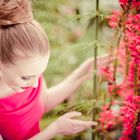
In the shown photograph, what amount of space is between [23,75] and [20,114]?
20cm

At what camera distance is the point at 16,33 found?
1319 millimetres

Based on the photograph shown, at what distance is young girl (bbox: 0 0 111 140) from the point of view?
132cm

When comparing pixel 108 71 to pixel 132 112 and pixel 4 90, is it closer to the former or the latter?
pixel 132 112

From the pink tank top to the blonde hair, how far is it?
0.66ft

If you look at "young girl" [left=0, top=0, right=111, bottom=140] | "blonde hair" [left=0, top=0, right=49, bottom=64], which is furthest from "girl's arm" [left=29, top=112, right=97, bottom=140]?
"blonde hair" [left=0, top=0, right=49, bottom=64]

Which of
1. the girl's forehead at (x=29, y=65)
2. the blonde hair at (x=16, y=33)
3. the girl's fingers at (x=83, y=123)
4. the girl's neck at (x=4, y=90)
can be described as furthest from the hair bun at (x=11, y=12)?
the girl's fingers at (x=83, y=123)

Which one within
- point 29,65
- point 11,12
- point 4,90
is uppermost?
point 11,12

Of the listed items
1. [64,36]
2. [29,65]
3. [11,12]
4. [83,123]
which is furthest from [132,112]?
[64,36]

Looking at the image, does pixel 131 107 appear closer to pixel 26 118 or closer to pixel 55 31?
pixel 26 118

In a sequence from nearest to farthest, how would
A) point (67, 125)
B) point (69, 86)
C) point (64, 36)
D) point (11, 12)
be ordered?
1. point (11, 12)
2. point (67, 125)
3. point (69, 86)
4. point (64, 36)

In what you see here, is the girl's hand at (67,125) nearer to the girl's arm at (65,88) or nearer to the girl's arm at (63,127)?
the girl's arm at (63,127)

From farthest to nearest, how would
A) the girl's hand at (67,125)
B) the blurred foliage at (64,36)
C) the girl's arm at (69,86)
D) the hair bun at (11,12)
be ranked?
the blurred foliage at (64,36) → the girl's arm at (69,86) → the girl's hand at (67,125) → the hair bun at (11,12)

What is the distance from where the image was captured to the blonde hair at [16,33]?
1.31 m

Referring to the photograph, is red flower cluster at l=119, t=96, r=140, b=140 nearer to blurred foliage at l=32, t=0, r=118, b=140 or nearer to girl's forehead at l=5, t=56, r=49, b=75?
girl's forehead at l=5, t=56, r=49, b=75
